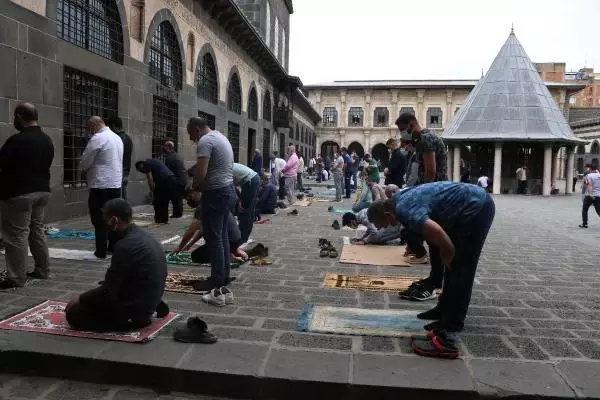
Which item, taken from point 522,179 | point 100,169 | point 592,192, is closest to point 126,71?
point 100,169

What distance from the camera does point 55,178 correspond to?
359 inches

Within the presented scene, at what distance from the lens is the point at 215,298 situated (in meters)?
4.65

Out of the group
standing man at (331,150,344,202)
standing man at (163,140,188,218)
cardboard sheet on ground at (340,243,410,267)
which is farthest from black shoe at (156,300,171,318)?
standing man at (331,150,344,202)

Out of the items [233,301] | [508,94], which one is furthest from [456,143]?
[233,301]

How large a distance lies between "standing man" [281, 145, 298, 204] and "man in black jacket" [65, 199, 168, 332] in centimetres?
1124

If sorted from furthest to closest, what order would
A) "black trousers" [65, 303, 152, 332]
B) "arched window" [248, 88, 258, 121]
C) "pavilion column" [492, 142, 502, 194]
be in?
"pavilion column" [492, 142, 502, 194], "arched window" [248, 88, 258, 121], "black trousers" [65, 303, 152, 332]

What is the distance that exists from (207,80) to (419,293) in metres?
14.2

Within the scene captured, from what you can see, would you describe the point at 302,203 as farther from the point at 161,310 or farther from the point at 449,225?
the point at 449,225

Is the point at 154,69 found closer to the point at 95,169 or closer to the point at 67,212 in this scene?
the point at 67,212

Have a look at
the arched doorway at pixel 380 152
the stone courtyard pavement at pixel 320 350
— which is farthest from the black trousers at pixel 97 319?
the arched doorway at pixel 380 152

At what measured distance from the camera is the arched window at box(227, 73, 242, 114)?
20.2m

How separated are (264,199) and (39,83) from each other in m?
5.63

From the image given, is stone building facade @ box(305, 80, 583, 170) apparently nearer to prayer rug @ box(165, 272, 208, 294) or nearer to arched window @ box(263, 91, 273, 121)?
arched window @ box(263, 91, 273, 121)

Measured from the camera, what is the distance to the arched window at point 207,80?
16850 millimetres
